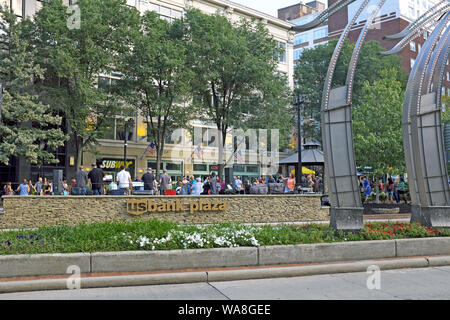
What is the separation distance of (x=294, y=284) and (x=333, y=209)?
3.60 meters

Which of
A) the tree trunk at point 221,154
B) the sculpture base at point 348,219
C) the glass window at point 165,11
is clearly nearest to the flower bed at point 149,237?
the sculpture base at point 348,219

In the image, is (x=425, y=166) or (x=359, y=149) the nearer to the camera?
(x=425, y=166)

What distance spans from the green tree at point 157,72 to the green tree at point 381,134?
41.5 feet

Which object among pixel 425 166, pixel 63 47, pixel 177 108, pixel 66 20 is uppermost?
pixel 66 20

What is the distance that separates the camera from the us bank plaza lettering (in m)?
16.4

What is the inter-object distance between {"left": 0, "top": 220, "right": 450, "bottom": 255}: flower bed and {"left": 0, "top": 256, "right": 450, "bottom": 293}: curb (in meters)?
0.82

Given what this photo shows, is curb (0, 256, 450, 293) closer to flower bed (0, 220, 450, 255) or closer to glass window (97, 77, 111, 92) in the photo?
flower bed (0, 220, 450, 255)

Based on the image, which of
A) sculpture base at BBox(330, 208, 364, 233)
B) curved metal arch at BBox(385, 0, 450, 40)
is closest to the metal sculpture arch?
sculpture base at BBox(330, 208, 364, 233)

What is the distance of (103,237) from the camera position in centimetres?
873

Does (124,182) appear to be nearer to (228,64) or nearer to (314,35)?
(228,64)

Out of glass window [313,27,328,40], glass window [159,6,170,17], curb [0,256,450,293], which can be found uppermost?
glass window [313,27,328,40]

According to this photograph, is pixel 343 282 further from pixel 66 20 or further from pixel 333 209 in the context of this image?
pixel 66 20
